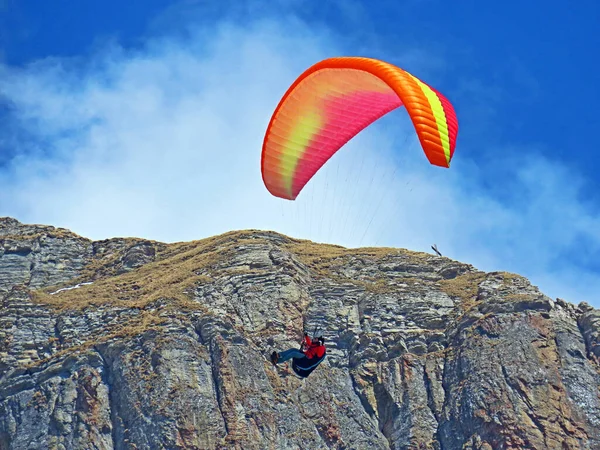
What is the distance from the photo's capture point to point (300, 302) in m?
64.0

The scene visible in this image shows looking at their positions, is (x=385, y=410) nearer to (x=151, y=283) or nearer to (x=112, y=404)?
(x=112, y=404)

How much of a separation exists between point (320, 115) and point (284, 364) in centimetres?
1683

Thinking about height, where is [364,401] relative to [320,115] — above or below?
below

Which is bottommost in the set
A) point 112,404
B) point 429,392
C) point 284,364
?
point 112,404

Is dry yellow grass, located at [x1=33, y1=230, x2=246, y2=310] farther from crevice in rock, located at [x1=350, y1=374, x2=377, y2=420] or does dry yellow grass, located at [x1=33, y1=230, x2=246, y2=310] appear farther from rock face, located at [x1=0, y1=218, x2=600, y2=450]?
crevice in rock, located at [x1=350, y1=374, x2=377, y2=420]

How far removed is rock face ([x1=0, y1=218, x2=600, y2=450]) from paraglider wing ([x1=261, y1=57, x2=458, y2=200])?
1313 centimetres

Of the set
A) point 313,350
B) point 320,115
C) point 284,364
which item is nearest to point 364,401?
point 284,364

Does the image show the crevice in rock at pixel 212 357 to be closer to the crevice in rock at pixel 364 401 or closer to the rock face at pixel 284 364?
the rock face at pixel 284 364

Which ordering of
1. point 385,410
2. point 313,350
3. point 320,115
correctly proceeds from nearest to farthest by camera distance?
point 313,350 → point 320,115 → point 385,410

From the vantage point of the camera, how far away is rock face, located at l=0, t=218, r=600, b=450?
55.0m

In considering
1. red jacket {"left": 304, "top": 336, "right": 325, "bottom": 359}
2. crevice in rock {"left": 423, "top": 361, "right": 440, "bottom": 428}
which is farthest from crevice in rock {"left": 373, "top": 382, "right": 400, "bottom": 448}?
red jacket {"left": 304, "top": 336, "right": 325, "bottom": 359}

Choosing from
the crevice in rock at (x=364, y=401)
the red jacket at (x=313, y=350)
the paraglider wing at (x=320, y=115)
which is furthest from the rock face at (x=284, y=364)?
the paraglider wing at (x=320, y=115)

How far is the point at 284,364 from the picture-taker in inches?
2309

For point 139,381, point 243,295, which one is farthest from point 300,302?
point 139,381
